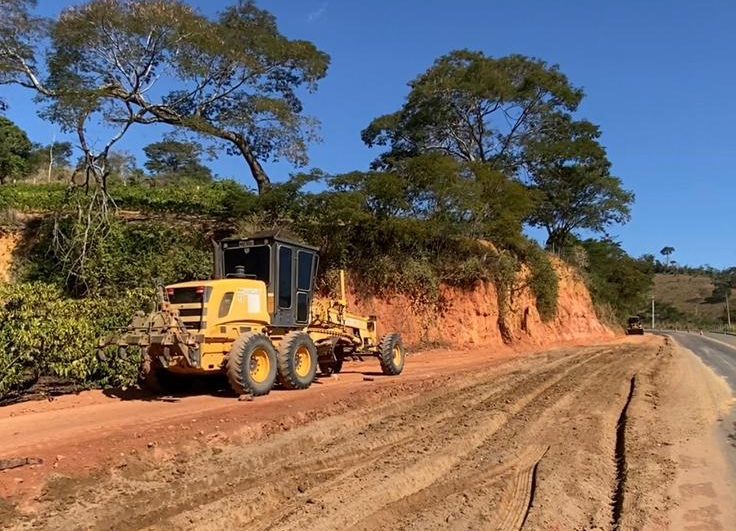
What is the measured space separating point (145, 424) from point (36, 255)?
41.5 ft

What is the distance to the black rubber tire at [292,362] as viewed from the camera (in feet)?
37.6

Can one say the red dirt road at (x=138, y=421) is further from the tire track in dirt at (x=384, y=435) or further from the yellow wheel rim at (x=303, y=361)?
the tire track in dirt at (x=384, y=435)

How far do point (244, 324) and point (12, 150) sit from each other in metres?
34.5

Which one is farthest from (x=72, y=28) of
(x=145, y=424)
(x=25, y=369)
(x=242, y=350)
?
(x=145, y=424)

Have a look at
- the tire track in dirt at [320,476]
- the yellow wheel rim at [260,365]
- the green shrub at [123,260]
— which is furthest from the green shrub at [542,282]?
the tire track in dirt at [320,476]

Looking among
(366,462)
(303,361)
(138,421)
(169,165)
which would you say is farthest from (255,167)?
(169,165)

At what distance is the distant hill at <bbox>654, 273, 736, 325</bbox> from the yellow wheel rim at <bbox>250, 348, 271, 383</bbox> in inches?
3946

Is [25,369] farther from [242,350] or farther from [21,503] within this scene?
[21,503]

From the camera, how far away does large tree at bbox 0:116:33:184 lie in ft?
113

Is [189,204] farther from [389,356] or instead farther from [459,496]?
[459,496]

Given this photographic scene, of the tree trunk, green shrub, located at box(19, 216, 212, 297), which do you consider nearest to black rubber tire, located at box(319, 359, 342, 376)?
green shrub, located at box(19, 216, 212, 297)

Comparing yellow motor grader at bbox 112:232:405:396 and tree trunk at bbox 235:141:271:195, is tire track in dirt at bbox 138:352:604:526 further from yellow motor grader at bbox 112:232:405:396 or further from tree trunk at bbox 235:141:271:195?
tree trunk at bbox 235:141:271:195

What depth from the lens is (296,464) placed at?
22.1 feet

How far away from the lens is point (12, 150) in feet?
127
